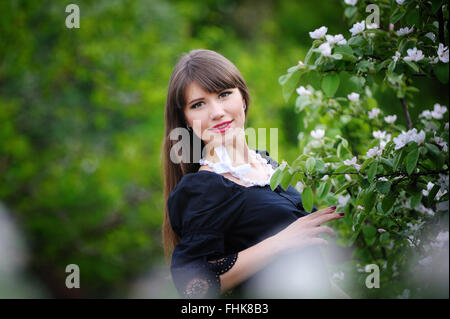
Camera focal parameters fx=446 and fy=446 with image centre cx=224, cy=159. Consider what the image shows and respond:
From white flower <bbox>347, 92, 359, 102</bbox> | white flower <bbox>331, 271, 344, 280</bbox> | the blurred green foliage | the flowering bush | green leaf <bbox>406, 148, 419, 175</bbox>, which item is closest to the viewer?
green leaf <bbox>406, 148, 419, 175</bbox>

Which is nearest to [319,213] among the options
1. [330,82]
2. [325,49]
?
[330,82]

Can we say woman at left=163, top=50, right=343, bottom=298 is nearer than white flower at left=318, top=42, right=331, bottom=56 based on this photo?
No

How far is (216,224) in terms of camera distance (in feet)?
5.17

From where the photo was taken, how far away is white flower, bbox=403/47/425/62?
143 cm

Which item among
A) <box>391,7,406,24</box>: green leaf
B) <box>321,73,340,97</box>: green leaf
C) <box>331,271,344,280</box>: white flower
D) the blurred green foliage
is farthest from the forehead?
the blurred green foliage

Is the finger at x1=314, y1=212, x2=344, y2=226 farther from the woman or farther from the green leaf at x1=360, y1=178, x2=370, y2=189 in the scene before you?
the green leaf at x1=360, y1=178, x2=370, y2=189

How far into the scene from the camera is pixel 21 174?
5.77 meters

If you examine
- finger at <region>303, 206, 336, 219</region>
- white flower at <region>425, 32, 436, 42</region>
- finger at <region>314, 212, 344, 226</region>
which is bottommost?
finger at <region>314, 212, 344, 226</region>

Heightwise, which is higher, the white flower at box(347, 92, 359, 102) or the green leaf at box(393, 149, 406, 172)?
the white flower at box(347, 92, 359, 102)

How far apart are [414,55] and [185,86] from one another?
817 millimetres

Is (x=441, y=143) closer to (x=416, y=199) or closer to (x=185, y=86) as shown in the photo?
(x=416, y=199)

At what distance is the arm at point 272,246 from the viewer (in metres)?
1.51

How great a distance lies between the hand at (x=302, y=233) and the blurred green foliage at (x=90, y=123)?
398 cm

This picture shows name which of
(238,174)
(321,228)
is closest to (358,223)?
(321,228)
